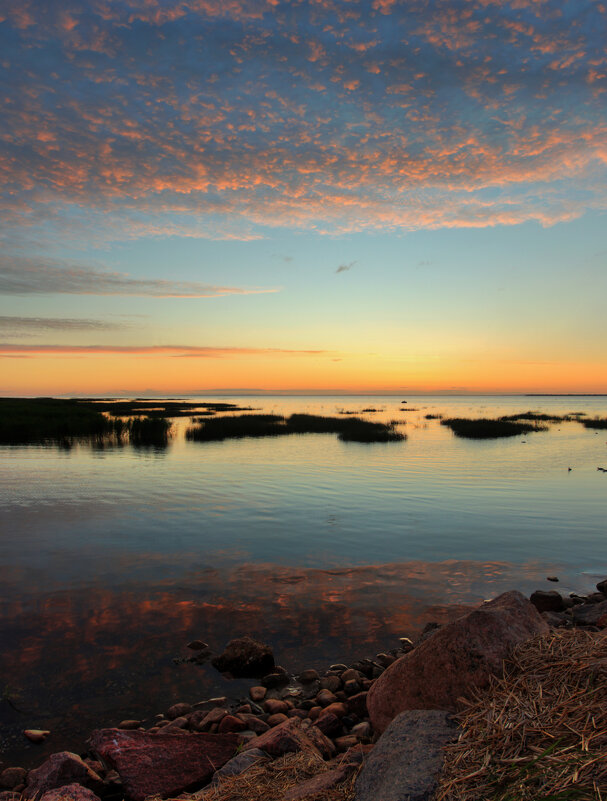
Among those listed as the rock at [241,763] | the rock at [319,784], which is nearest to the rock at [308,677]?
the rock at [241,763]

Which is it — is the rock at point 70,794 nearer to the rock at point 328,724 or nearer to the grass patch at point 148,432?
the rock at point 328,724

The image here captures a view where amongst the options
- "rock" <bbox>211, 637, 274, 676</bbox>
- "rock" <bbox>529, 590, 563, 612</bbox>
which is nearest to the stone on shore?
"rock" <bbox>211, 637, 274, 676</bbox>

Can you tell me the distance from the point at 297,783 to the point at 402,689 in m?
1.39

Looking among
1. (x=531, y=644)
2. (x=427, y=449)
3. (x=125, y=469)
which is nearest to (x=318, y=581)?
(x=531, y=644)

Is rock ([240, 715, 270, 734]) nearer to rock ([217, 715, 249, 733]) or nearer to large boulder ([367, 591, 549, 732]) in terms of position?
rock ([217, 715, 249, 733])

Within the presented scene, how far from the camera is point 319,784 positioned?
397cm

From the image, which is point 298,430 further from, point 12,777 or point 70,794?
point 70,794

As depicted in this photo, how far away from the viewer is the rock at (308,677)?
7891mm

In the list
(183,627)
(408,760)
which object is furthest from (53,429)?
(408,760)

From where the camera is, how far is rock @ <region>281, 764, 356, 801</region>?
3859mm

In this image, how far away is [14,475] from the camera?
90.6ft

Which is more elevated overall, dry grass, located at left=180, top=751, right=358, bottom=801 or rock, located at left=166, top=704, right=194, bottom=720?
dry grass, located at left=180, top=751, right=358, bottom=801

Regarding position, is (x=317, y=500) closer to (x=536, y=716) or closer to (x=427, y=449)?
(x=536, y=716)

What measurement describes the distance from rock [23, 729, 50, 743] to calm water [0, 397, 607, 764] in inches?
5.5
